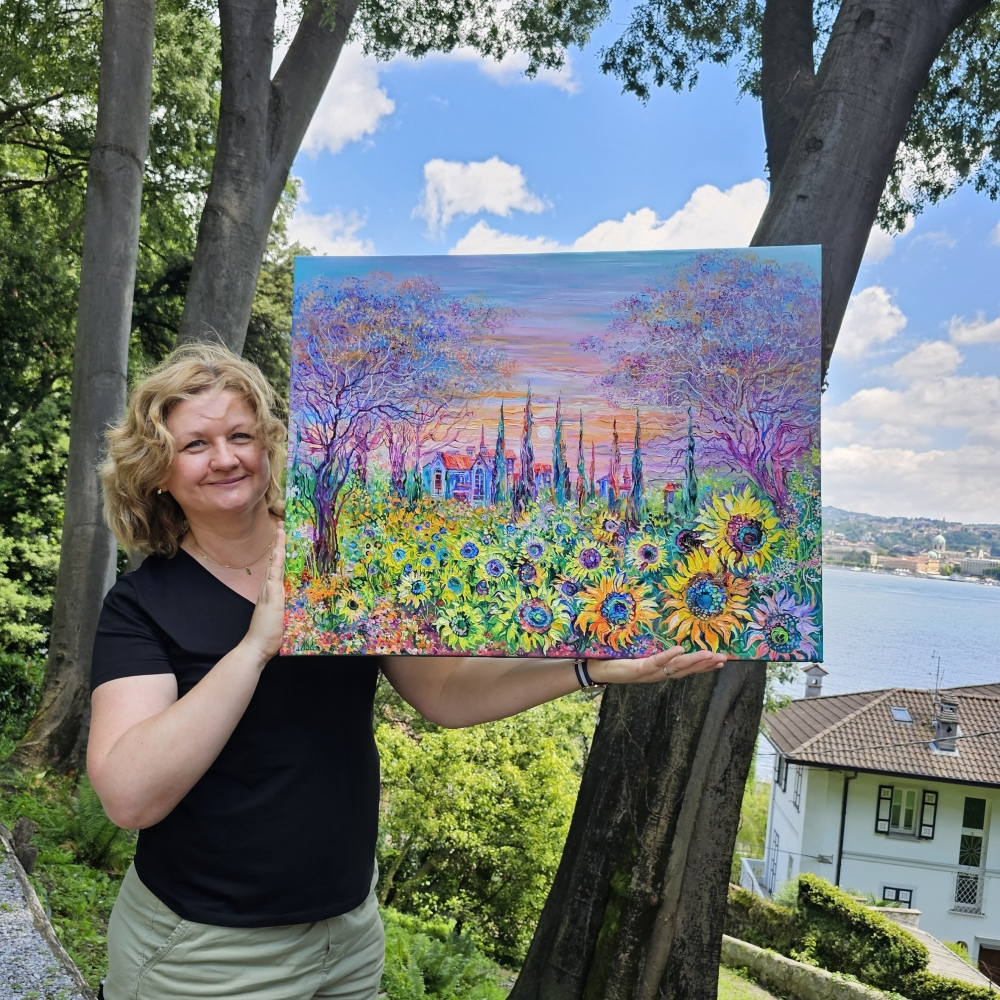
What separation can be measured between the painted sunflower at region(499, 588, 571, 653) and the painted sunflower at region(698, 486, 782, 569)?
304mm

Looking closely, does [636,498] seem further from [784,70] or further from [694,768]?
[784,70]

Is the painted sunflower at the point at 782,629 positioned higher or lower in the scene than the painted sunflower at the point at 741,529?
lower

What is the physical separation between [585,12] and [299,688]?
6.22 m

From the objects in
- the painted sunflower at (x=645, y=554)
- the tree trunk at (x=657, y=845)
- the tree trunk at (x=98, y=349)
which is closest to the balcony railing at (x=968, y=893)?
the tree trunk at (x=98, y=349)

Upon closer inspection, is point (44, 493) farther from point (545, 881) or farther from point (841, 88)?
point (841, 88)

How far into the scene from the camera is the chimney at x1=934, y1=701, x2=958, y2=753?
24953mm

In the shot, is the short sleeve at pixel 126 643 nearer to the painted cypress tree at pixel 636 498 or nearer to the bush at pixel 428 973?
the painted cypress tree at pixel 636 498

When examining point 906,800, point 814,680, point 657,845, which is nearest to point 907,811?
point 906,800

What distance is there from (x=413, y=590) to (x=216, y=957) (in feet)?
2.27

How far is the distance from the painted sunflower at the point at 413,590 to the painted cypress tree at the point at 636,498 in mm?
401

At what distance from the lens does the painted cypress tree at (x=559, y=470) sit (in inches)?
69.6

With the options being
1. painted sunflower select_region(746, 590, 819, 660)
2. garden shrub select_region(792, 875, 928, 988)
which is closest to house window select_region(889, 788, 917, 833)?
garden shrub select_region(792, 875, 928, 988)

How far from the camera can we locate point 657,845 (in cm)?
321

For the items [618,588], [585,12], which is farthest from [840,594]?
[618,588]
